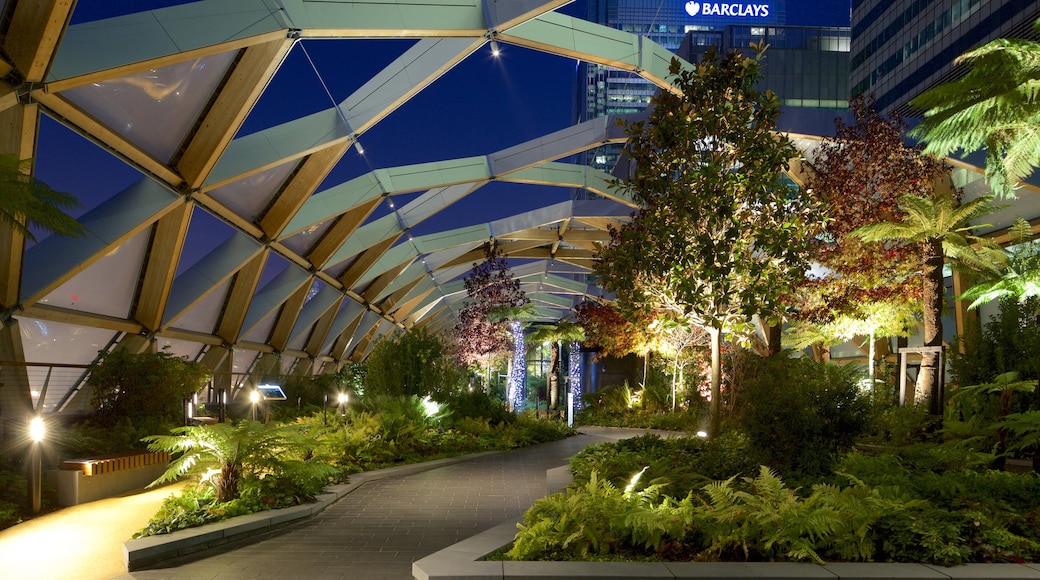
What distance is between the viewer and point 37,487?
8.36m

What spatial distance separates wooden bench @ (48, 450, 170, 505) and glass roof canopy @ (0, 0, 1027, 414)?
1.53 meters

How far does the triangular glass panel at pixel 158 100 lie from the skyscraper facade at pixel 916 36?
44.3 metres

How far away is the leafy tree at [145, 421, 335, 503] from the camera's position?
25.6 ft

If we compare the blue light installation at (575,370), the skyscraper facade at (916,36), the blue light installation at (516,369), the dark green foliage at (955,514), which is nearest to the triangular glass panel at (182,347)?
the blue light installation at (516,369)

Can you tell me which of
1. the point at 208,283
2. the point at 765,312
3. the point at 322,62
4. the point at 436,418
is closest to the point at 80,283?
the point at 208,283

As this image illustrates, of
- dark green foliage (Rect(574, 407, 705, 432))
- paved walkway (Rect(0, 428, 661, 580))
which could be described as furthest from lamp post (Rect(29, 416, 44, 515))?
dark green foliage (Rect(574, 407, 705, 432))

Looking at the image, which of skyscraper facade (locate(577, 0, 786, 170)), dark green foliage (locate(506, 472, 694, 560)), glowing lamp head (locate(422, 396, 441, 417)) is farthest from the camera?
skyscraper facade (locate(577, 0, 786, 170))

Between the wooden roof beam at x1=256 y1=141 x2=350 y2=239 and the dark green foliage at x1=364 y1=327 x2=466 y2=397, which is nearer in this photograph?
the wooden roof beam at x1=256 y1=141 x2=350 y2=239

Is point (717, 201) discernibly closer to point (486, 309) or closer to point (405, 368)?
point (405, 368)

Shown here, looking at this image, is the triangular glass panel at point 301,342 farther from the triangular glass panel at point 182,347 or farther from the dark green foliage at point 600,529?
the dark green foliage at point 600,529

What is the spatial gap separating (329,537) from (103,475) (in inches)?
158

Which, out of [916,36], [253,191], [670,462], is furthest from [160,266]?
[916,36]

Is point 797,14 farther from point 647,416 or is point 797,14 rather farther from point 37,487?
point 37,487

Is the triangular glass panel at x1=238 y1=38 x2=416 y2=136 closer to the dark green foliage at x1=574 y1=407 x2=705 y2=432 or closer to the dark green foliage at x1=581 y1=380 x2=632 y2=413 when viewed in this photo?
the dark green foliage at x1=574 y1=407 x2=705 y2=432
